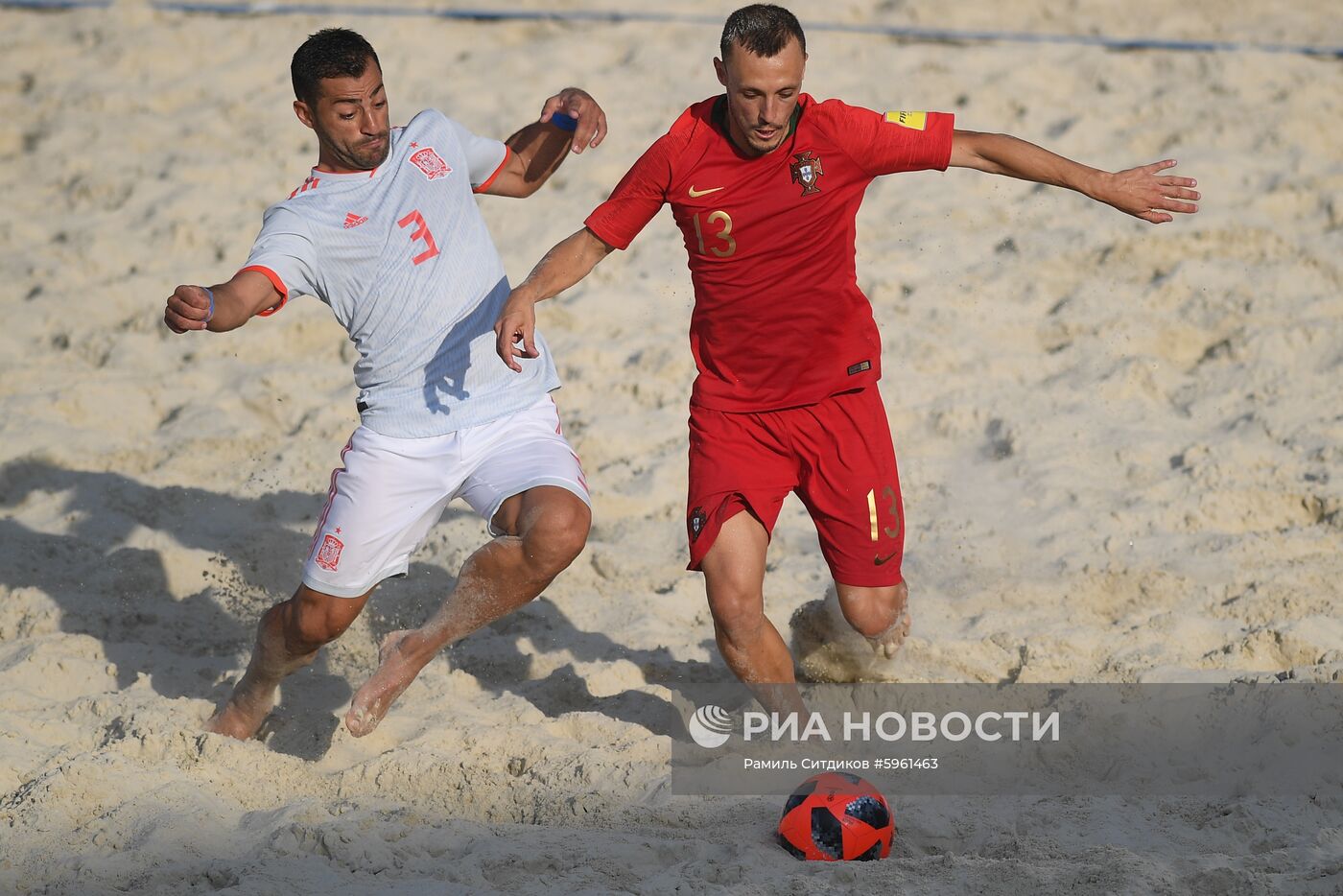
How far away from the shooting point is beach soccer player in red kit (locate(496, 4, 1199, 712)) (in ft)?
12.6

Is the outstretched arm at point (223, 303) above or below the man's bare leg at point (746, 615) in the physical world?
above

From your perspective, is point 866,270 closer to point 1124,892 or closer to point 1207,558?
point 1207,558

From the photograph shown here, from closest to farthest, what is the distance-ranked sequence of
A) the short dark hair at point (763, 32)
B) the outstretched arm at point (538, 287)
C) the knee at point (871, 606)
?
the short dark hair at point (763, 32), the outstretched arm at point (538, 287), the knee at point (871, 606)

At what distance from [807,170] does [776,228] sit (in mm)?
180

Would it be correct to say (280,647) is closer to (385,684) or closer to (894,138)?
(385,684)

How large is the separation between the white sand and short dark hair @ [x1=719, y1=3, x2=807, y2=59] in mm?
1952

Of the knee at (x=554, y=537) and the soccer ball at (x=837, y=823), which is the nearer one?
the soccer ball at (x=837, y=823)

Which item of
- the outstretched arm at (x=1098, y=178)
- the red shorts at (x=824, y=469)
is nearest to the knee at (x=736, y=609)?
the red shorts at (x=824, y=469)

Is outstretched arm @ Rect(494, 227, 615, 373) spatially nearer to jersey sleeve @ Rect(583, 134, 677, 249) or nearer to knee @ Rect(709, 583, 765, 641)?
jersey sleeve @ Rect(583, 134, 677, 249)

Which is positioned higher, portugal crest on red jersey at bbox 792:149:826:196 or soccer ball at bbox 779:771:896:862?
portugal crest on red jersey at bbox 792:149:826:196

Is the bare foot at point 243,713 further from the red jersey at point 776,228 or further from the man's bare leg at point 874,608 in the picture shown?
the man's bare leg at point 874,608

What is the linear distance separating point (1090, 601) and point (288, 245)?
2.85 meters

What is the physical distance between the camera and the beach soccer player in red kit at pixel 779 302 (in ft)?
12.6

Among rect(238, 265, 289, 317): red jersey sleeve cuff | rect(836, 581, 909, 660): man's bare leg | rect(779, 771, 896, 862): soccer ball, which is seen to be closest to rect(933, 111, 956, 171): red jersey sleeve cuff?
rect(836, 581, 909, 660): man's bare leg
